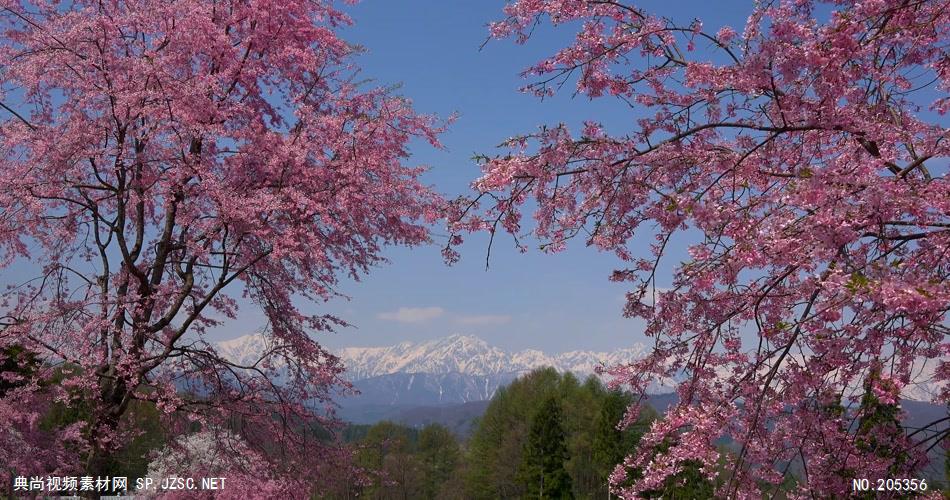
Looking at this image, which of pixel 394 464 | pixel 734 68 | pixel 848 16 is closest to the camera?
pixel 848 16

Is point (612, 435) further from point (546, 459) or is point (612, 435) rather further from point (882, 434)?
point (882, 434)

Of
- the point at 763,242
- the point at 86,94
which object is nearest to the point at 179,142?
the point at 86,94

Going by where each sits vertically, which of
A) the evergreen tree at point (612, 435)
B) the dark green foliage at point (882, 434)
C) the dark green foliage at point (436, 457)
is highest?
the dark green foliage at point (882, 434)

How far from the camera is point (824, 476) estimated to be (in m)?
5.19

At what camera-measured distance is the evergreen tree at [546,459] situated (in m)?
39.9

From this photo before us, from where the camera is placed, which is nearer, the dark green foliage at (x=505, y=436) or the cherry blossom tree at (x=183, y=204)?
the cherry blossom tree at (x=183, y=204)

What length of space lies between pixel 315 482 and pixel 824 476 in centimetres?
721

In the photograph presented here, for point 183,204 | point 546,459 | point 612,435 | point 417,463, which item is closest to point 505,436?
point 546,459

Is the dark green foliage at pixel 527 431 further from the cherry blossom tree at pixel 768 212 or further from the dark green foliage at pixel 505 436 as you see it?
the cherry blossom tree at pixel 768 212

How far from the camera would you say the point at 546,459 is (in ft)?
133

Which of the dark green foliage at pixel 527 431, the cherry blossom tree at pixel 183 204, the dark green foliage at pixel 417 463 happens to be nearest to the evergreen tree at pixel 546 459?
the dark green foliage at pixel 527 431

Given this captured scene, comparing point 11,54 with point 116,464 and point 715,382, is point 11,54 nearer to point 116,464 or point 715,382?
point 116,464

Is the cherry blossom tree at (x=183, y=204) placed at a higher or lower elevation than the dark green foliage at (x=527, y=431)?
higher

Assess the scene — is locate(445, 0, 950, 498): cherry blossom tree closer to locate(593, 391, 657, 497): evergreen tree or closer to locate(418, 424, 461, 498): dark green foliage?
locate(593, 391, 657, 497): evergreen tree
